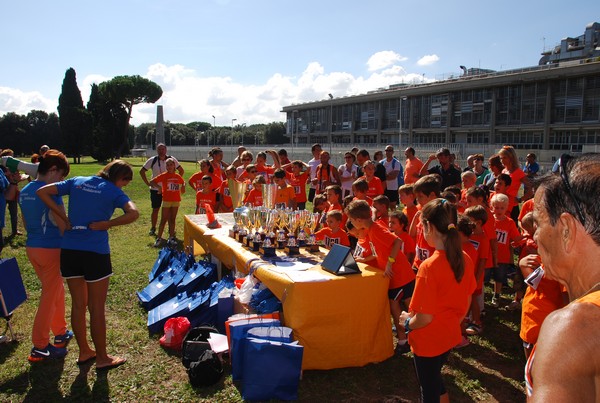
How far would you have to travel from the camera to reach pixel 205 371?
12.0 ft

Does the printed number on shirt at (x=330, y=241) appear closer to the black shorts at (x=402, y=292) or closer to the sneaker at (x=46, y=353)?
the black shorts at (x=402, y=292)

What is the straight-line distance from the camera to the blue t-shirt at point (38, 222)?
4.11 metres

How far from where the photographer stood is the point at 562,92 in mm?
44719

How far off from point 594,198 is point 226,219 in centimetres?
646

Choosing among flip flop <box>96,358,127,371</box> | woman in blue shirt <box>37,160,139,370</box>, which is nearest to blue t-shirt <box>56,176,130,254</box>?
woman in blue shirt <box>37,160,139,370</box>

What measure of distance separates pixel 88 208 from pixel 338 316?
2.37 metres

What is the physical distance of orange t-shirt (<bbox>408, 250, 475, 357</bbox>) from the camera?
2752mm

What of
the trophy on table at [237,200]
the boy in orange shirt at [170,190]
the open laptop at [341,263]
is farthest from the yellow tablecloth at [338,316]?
the boy in orange shirt at [170,190]

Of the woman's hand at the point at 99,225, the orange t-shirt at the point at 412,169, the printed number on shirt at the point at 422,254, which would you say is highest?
the orange t-shirt at the point at 412,169

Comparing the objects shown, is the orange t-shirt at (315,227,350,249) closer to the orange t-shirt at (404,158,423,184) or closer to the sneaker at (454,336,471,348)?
the sneaker at (454,336,471,348)

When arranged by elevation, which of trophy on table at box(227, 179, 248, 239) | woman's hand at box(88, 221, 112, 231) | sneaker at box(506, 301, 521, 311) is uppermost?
woman's hand at box(88, 221, 112, 231)

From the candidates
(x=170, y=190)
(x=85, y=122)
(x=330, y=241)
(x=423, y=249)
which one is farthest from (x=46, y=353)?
(x=85, y=122)

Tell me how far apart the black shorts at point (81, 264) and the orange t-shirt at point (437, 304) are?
106 inches

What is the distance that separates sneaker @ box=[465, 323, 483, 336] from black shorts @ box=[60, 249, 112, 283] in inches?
151
